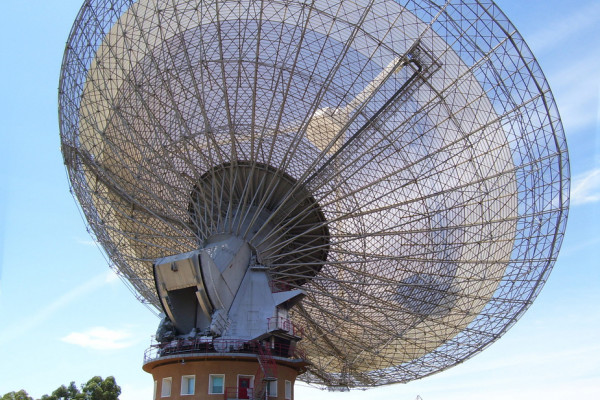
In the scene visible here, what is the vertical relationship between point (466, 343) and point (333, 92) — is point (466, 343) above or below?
below

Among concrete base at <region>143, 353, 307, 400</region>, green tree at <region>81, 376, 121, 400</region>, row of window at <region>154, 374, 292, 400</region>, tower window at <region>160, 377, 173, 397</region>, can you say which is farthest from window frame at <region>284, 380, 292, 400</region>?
green tree at <region>81, 376, 121, 400</region>

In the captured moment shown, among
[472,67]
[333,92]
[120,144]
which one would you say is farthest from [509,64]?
[120,144]

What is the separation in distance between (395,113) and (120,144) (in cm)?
1462

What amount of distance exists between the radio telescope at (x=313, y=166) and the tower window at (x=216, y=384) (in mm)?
70

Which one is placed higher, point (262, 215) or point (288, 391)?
point (262, 215)

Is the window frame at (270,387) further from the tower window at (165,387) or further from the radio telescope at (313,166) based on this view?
the tower window at (165,387)

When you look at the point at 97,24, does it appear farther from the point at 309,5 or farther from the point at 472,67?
the point at 472,67

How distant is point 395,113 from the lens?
30094 mm

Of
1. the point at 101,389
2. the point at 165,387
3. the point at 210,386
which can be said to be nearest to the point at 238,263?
the point at 210,386

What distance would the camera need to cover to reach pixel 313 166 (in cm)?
3019

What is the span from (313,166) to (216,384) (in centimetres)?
1134

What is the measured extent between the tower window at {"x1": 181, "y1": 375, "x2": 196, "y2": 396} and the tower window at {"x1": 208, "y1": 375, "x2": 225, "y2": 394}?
2.67 feet

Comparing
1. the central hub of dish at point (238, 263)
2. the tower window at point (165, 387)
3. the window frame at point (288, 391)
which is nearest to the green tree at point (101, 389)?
the central hub of dish at point (238, 263)

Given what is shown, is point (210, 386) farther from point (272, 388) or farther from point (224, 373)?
point (272, 388)
